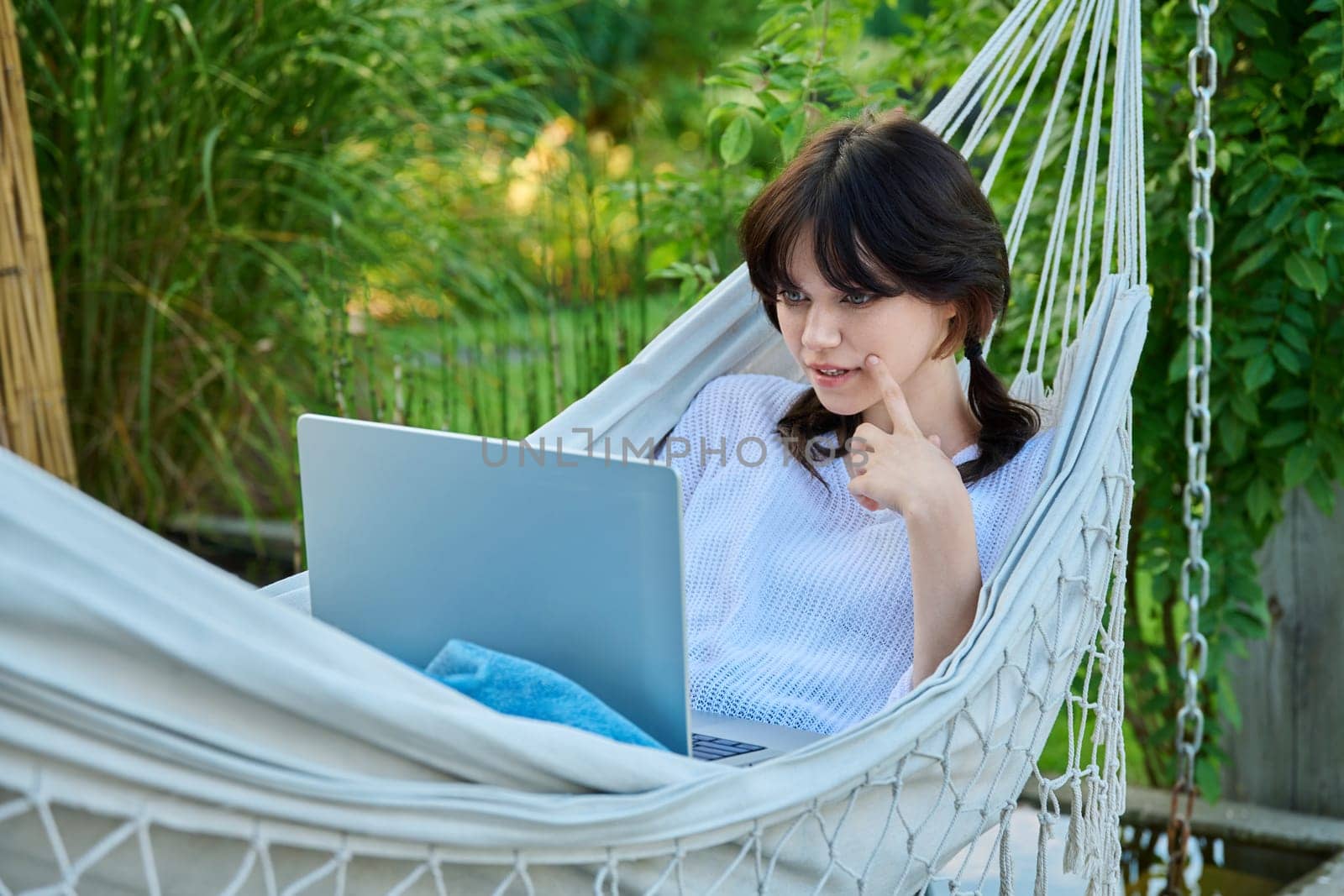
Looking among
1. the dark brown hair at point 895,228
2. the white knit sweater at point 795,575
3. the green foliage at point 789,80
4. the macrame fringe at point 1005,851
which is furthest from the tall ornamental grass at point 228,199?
the macrame fringe at point 1005,851

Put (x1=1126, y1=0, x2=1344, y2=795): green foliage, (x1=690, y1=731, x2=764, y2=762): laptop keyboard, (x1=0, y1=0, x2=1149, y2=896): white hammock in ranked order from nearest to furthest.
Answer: (x1=0, y1=0, x2=1149, y2=896): white hammock, (x1=690, y1=731, x2=764, y2=762): laptop keyboard, (x1=1126, y1=0, x2=1344, y2=795): green foliage

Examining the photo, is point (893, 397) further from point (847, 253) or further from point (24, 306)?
point (24, 306)

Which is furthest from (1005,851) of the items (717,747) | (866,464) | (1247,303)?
(1247,303)

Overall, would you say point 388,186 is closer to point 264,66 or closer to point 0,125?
point 264,66

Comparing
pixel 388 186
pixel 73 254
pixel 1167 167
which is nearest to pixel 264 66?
pixel 388 186

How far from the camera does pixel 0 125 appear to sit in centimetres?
230

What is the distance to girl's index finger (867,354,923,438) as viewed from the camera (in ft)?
4.57

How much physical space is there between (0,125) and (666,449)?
137cm

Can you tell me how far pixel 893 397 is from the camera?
1.41 m

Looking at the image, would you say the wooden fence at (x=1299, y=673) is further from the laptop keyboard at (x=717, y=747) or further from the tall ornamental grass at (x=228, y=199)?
the tall ornamental grass at (x=228, y=199)

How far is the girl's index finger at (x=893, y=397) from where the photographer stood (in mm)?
1392

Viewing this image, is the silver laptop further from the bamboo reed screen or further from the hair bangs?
the bamboo reed screen

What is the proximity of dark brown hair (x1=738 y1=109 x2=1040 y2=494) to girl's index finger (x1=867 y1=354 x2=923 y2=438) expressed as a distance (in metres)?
0.08

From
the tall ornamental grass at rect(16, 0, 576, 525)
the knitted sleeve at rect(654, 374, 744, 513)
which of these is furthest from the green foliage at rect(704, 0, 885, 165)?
the tall ornamental grass at rect(16, 0, 576, 525)
